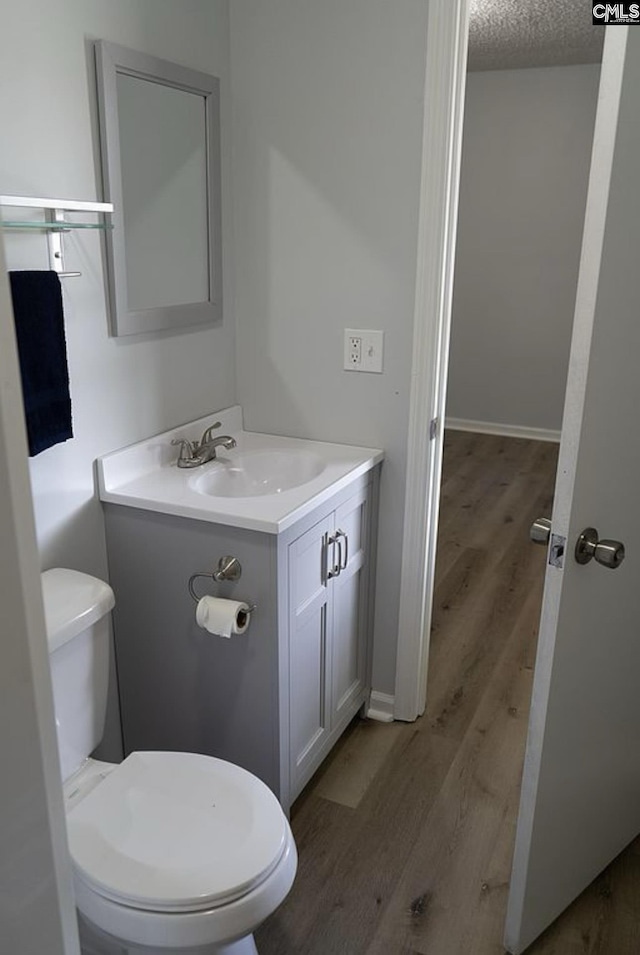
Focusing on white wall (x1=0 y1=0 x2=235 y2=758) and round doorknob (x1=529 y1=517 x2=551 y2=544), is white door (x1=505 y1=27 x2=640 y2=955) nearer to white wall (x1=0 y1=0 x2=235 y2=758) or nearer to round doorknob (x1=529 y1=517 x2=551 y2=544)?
round doorknob (x1=529 y1=517 x2=551 y2=544)

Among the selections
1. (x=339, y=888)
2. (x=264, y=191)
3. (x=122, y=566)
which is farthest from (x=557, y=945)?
(x=264, y=191)

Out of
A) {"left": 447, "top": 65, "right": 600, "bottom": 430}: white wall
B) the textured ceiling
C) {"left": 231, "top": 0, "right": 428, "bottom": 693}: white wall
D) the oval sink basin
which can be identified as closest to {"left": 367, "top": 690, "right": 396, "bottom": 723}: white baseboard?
{"left": 231, "top": 0, "right": 428, "bottom": 693}: white wall

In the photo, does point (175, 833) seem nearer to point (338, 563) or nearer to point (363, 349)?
point (338, 563)

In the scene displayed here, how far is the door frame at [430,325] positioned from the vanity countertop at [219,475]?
0.56 ft

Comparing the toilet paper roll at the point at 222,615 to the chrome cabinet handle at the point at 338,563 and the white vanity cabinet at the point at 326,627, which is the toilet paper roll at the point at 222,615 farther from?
the chrome cabinet handle at the point at 338,563

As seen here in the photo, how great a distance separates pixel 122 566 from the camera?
1951 mm

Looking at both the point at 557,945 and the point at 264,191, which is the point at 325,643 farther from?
the point at 264,191

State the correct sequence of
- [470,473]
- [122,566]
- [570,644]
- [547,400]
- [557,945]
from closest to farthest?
[570,644] → [557,945] → [122,566] → [470,473] → [547,400]

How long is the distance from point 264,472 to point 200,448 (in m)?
0.21

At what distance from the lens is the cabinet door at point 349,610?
82.7 inches

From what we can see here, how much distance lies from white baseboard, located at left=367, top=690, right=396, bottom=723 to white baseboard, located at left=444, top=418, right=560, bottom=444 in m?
3.42

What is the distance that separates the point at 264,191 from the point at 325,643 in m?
1.26

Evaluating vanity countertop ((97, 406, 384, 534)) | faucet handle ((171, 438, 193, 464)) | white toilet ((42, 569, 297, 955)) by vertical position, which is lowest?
white toilet ((42, 569, 297, 955))

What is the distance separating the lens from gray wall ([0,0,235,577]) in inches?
60.9
